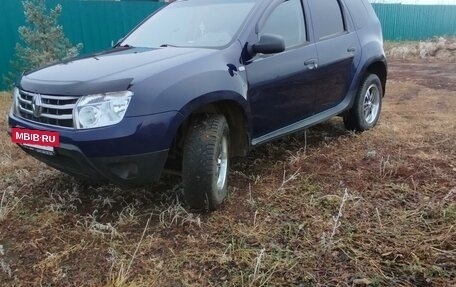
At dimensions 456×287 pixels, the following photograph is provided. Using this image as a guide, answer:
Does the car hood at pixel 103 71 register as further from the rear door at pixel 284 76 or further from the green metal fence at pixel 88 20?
the green metal fence at pixel 88 20

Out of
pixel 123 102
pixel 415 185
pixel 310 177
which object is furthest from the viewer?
pixel 310 177

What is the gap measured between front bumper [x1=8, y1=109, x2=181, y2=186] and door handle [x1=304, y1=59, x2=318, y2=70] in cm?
161

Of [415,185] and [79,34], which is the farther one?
[79,34]

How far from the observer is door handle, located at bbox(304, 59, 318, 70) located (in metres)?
3.91

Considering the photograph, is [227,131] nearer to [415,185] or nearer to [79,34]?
[415,185]

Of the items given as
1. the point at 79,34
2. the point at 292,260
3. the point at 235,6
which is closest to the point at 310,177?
the point at 292,260

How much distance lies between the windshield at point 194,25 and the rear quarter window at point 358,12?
1629mm

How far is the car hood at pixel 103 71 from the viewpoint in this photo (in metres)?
2.70

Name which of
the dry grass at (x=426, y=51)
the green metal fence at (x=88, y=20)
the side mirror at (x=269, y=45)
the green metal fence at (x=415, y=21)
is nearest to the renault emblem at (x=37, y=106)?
the side mirror at (x=269, y=45)

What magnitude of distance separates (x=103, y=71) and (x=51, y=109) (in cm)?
40

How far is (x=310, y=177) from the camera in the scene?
373 cm

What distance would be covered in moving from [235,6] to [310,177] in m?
1.56

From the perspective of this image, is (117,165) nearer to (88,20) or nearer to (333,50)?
(333,50)

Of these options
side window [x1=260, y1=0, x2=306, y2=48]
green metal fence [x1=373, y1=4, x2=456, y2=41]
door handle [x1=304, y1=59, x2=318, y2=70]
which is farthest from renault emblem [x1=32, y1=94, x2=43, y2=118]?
green metal fence [x1=373, y1=4, x2=456, y2=41]
